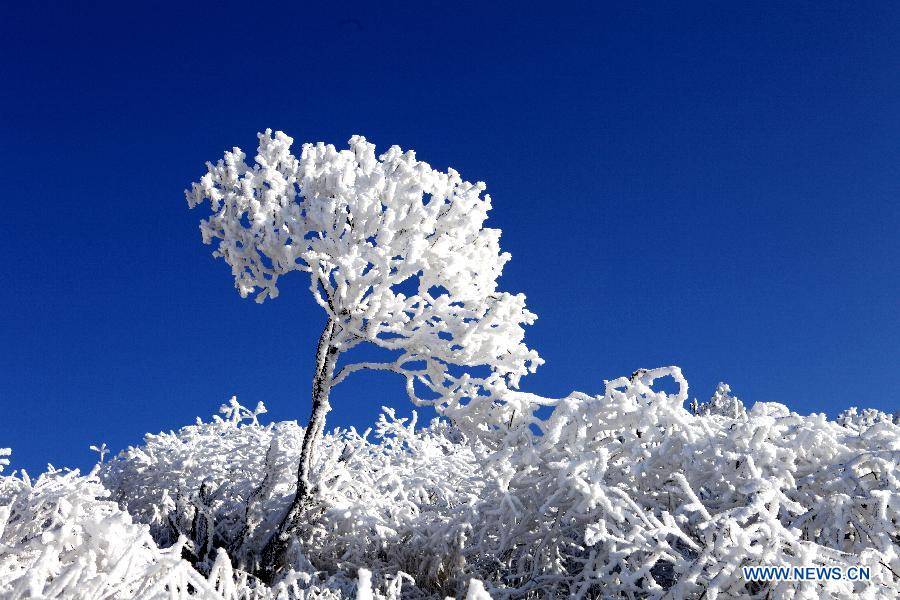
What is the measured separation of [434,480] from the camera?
1016 cm

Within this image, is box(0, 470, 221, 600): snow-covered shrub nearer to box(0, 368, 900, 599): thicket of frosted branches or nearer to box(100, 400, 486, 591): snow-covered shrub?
box(0, 368, 900, 599): thicket of frosted branches

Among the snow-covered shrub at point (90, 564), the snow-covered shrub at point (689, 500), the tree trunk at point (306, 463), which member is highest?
the tree trunk at point (306, 463)

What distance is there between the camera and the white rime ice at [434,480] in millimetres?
3668

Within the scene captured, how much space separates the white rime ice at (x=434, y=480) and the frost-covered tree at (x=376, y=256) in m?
0.03

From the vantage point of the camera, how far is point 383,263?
8.24m

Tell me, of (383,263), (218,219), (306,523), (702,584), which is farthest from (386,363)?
(702,584)

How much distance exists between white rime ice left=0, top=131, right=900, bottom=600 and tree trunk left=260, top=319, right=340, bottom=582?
0.15 feet

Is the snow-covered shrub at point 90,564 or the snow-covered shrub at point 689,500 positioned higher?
the snow-covered shrub at point 689,500

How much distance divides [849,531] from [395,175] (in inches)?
265

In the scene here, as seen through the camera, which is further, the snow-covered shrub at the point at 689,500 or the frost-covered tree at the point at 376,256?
the frost-covered tree at the point at 376,256

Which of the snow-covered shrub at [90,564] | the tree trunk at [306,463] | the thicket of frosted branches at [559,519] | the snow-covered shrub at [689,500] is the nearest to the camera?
the snow-covered shrub at [90,564]

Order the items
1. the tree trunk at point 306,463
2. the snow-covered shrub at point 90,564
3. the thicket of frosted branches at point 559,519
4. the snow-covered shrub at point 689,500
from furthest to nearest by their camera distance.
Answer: the tree trunk at point 306,463, the snow-covered shrub at point 689,500, the thicket of frosted branches at point 559,519, the snow-covered shrub at point 90,564

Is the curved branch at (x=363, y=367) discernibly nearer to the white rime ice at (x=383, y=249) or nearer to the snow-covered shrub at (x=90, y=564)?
the white rime ice at (x=383, y=249)

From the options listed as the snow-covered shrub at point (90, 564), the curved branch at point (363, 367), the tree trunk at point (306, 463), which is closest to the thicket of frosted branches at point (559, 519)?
the snow-covered shrub at point (90, 564)
